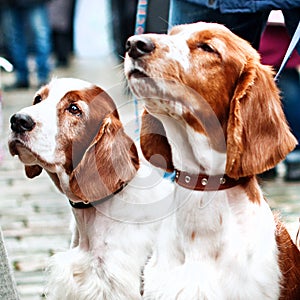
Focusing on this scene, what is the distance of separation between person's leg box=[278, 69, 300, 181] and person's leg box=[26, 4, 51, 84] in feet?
21.4

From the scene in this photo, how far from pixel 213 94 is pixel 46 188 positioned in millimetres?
4559

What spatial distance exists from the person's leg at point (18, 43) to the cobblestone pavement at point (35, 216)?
5.09m

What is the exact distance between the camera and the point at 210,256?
3.52 meters

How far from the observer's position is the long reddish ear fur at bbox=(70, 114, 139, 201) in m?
4.04

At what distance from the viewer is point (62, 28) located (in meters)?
17.4

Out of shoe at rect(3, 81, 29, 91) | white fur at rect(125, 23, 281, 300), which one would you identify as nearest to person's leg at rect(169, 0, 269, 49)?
white fur at rect(125, 23, 281, 300)

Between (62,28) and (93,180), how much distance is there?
541 inches

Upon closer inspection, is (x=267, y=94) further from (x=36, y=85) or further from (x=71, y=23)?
(x=71, y=23)

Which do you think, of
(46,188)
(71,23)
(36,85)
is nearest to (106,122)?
(46,188)

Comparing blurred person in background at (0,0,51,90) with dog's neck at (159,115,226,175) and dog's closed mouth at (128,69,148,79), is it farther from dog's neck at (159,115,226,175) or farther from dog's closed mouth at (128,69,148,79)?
dog's closed mouth at (128,69,148,79)

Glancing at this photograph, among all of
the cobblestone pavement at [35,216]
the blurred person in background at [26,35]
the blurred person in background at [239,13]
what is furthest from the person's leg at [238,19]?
the blurred person in background at [26,35]

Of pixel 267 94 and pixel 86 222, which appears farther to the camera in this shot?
pixel 86 222

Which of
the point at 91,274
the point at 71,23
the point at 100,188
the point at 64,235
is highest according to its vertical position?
the point at 100,188

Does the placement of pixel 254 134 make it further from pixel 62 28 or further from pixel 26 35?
pixel 62 28
